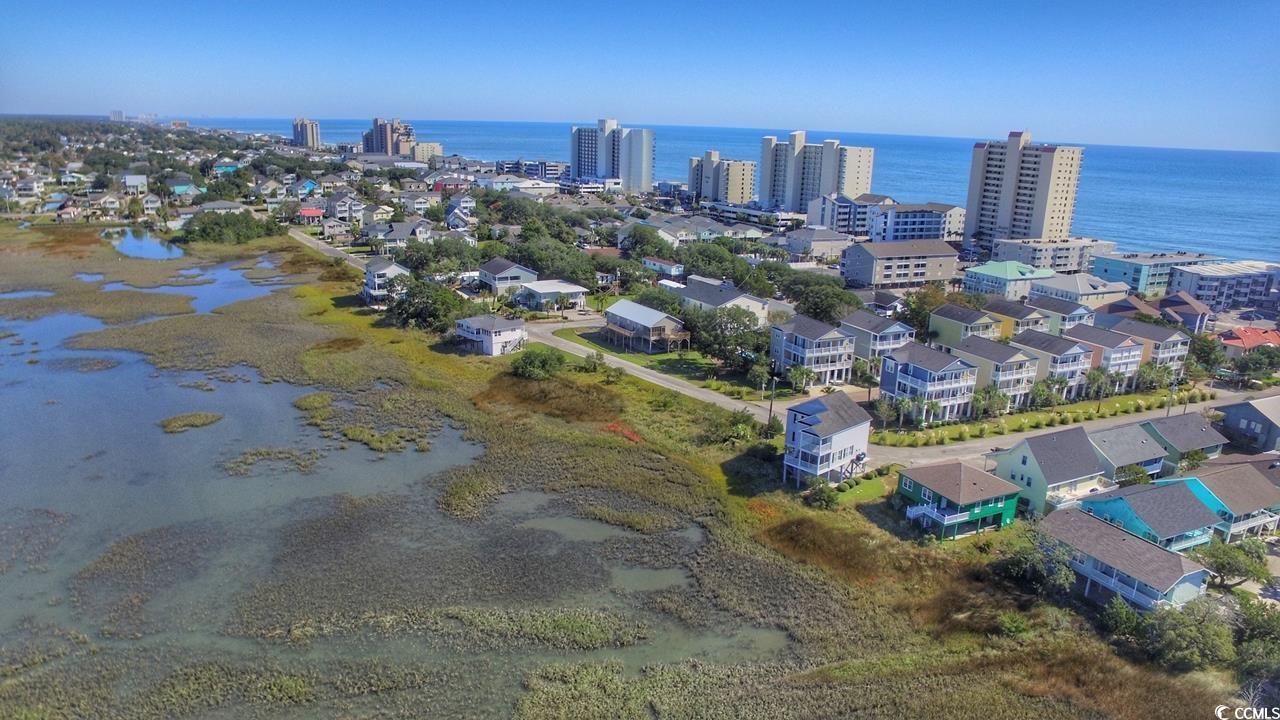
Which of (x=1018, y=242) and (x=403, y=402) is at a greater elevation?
(x=1018, y=242)

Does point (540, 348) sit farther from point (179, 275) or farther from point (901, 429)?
point (179, 275)

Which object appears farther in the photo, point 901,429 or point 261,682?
point 901,429

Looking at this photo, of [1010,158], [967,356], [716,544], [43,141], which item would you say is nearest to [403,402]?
[716,544]

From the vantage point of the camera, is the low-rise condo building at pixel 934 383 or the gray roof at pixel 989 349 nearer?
the low-rise condo building at pixel 934 383

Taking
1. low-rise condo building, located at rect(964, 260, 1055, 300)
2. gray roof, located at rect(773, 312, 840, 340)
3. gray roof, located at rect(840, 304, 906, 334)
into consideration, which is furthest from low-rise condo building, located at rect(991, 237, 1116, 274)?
gray roof, located at rect(773, 312, 840, 340)

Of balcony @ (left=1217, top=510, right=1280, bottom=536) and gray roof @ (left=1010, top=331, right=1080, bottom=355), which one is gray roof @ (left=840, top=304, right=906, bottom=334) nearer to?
gray roof @ (left=1010, top=331, right=1080, bottom=355)

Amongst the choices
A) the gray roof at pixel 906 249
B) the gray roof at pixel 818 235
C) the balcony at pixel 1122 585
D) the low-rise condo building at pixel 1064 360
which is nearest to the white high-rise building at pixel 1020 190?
the gray roof at pixel 906 249

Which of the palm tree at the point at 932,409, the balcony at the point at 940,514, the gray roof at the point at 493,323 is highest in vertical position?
the gray roof at the point at 493,323

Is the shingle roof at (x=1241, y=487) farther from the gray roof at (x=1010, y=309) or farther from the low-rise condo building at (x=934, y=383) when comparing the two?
the gray roof at (x=1010, y=309)
